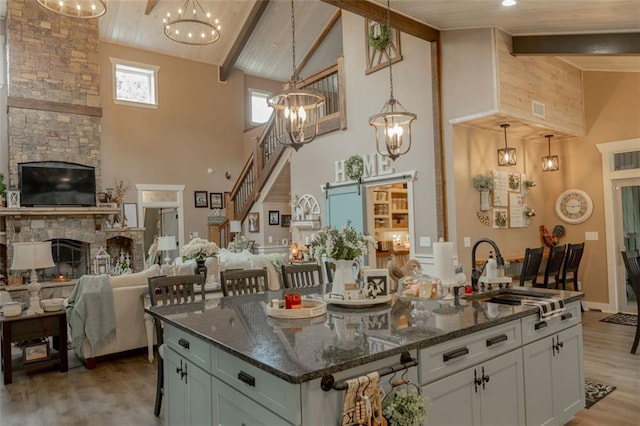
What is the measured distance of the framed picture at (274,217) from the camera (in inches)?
394

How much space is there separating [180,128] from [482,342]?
10.2 metres

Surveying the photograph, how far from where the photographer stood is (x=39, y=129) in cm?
868

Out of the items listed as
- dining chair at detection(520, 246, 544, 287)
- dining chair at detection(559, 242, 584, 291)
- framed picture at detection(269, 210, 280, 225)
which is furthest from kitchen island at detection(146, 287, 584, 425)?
framed picture at detection(269, 210, 280, 225)

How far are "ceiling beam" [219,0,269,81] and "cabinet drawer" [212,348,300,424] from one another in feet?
31.2

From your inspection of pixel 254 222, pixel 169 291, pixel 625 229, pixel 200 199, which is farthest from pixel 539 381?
pixel 200 199

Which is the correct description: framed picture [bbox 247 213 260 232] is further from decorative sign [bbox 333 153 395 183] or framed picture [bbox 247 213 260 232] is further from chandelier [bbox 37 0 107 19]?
chandelier [bbox 37 0 107 19]

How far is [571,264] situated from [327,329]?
577cm

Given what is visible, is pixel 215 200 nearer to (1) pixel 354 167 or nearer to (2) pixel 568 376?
(1) pixel 354 167

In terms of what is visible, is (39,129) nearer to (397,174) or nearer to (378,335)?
(397,174)

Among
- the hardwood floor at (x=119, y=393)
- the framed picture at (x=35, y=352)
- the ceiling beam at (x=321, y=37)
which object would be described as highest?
the ceiling beam at (x=321, y=37)

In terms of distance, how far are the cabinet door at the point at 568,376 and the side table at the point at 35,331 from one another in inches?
187

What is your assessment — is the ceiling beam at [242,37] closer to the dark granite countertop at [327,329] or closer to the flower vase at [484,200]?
the flower vase at [484,200]

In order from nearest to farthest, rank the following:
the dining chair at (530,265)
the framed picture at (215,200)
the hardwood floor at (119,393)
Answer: the hardwood floor at (119,393), the dining chair at (530,265), the framed picture at (215,200)

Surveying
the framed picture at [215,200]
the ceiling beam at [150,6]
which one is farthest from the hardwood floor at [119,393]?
the ceiling beam at [150,6]
